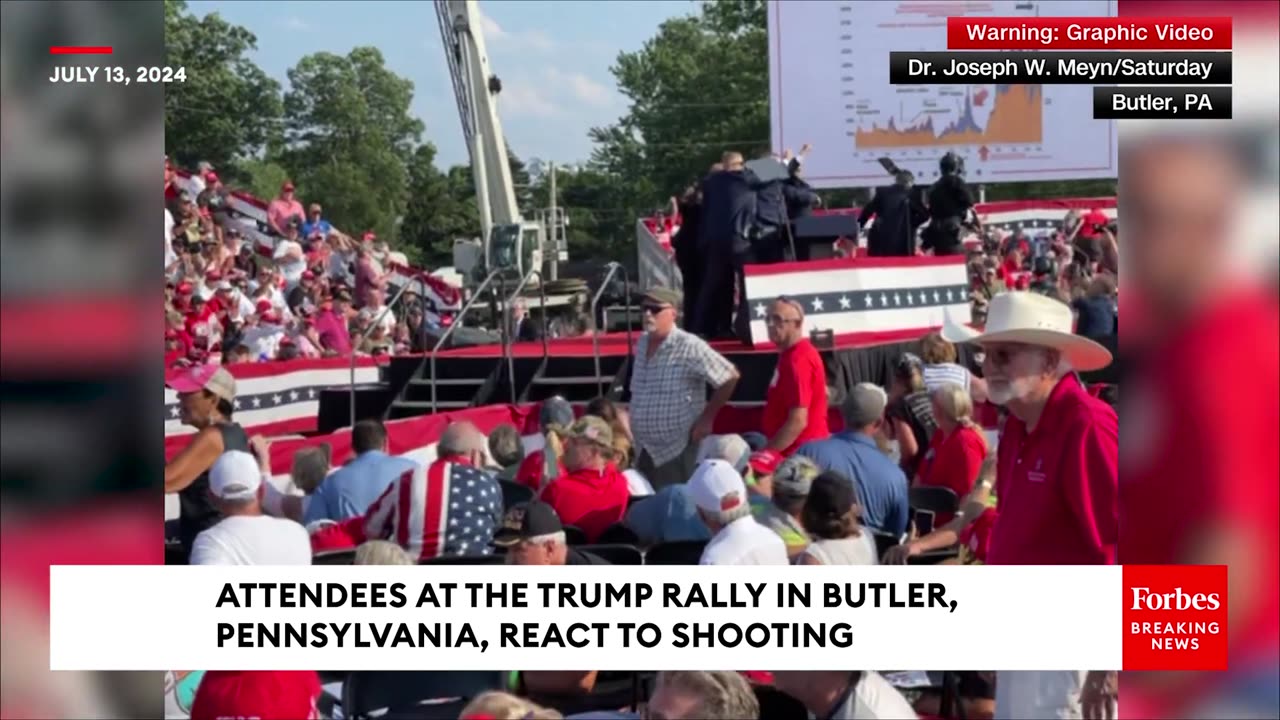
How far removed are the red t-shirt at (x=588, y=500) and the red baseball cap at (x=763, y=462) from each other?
1.69 feet

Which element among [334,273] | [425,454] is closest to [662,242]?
[334,273]

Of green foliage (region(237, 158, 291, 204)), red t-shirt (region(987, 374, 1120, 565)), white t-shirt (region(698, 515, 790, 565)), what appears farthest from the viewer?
green foliage (region(237, 158, 291, 204))

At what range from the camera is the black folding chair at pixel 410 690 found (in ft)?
12.5

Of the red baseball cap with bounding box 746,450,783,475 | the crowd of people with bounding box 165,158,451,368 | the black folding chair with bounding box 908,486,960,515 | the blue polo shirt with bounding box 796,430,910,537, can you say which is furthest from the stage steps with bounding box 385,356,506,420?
the blue polo shirt with bounding box 796,430,910,537

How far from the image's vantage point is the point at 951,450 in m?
5.92

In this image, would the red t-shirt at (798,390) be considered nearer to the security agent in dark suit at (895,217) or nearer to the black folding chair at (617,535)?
the black folding chair at (617,535)

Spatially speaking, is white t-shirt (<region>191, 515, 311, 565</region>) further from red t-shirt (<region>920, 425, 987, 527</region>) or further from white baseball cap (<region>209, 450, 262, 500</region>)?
red t-shirt (<region>920, 425, 987, 527</region>)

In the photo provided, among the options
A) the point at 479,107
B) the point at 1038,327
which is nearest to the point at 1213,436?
the point at 1038,327

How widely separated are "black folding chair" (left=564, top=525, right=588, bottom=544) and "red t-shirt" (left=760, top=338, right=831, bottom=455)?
1.27 metres

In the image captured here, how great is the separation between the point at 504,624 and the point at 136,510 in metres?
0.83

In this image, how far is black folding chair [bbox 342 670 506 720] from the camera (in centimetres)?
382

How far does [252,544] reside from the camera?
3.98 meters

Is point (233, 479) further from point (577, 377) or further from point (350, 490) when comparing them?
point (577, 377)

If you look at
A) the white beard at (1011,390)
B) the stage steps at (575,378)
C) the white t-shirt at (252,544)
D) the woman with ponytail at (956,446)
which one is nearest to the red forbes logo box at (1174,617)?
the white beard at (1011,390)
